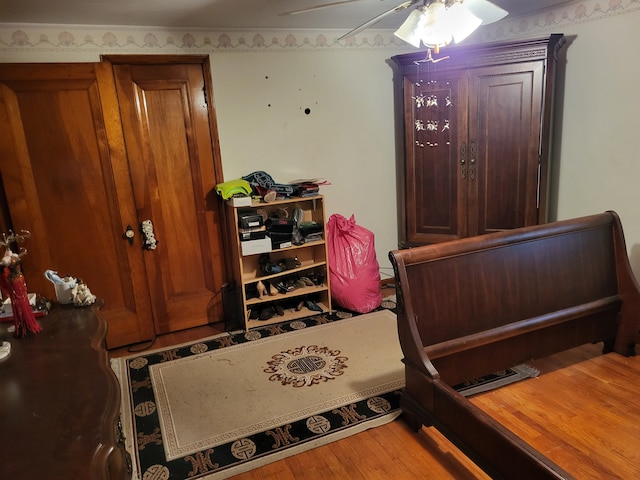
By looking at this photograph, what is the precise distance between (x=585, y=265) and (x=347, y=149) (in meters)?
2.09

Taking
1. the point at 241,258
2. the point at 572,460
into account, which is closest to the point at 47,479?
the point at 572,460

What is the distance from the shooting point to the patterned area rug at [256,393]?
6.93ft

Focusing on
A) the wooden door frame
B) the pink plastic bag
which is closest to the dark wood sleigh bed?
the pink plastic bag

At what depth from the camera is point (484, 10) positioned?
208cm

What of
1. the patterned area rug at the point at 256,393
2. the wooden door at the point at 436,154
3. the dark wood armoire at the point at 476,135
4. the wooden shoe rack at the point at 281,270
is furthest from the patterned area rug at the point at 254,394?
the dark wood armoire at the point at 476,135

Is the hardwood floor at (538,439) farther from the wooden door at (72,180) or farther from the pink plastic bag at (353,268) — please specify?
the wooden door at (72,180)

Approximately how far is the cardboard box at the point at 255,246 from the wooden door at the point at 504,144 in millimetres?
1701

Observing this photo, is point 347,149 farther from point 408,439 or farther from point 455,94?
point 408,439

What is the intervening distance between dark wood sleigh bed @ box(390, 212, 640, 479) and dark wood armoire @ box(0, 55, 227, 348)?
76.2 inches

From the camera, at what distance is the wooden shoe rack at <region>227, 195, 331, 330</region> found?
3.33 m

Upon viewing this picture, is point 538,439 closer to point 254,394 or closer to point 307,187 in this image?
point 254,394

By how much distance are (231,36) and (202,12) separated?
0.50 metres

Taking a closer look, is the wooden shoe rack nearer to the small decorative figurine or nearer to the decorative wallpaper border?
the decorative wallpaper border

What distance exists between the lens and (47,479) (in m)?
0.98
